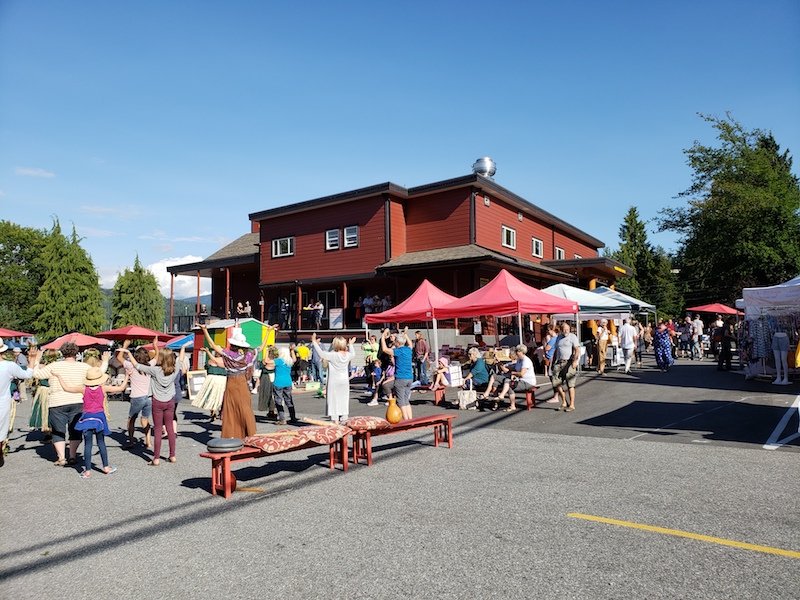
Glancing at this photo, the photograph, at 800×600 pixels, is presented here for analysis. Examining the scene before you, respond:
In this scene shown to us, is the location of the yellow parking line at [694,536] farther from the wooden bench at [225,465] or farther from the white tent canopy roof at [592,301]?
the white tent canopy roof at [592,301]

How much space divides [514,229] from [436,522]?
26.1 m

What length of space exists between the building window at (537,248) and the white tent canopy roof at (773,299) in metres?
16.1

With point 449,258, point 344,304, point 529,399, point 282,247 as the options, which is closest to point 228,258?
point 282,247

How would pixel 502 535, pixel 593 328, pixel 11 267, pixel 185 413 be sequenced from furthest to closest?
pixel 11 267
pixel 593 328
pixel 185 413
pixel 502 535

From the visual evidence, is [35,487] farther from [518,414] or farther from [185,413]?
[518,414]

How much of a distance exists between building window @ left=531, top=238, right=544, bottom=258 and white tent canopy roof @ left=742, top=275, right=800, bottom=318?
52.8 ft

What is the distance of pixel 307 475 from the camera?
24.2 ft

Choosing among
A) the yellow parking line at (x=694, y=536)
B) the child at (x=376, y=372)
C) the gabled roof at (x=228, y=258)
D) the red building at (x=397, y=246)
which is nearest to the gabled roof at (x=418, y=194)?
the red building at (x=397, y=246)

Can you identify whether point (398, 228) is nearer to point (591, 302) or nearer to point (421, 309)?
point (421, 309)

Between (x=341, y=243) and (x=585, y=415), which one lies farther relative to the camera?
(x=341, y=243)

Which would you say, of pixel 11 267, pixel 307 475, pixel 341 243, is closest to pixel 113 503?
pixel 307 475

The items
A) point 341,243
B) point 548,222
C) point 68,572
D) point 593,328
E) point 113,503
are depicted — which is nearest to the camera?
point 68,572

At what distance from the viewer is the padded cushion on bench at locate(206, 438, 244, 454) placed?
638 cm

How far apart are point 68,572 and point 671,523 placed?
5.22 meters
